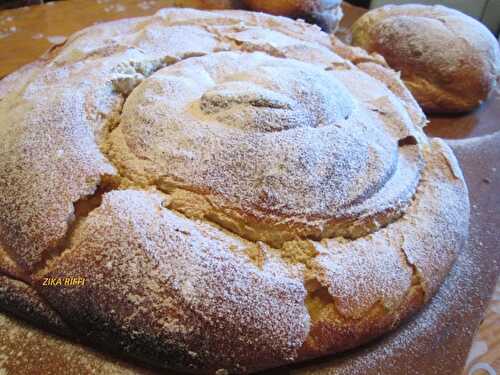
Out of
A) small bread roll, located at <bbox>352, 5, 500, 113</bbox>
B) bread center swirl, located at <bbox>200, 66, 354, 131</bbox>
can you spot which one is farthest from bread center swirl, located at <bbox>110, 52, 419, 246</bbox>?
small bread roll, located at <bbox>352, 5, 500, 113</bbox>

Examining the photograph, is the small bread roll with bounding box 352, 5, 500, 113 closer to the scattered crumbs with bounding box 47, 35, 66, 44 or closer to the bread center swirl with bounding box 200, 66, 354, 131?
the bread center swirl with bounding box 200, 66, 354, 131

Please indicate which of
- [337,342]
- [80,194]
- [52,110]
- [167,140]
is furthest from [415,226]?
[52,110]

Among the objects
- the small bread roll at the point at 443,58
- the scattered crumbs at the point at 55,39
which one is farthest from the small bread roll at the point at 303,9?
the scattered crumbs at the point at 55,39

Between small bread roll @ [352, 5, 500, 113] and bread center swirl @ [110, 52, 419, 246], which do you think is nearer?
bread center swirl @ [110, 52, 419, 246]

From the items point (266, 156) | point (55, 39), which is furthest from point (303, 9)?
point (266, 156)

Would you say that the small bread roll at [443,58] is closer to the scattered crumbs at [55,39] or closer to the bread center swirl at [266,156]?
the bread center swirl at [266,156]

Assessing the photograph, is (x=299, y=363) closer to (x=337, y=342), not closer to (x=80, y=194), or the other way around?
(x=337, y=342)

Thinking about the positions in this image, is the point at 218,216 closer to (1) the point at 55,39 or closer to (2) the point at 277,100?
(2) the point at 277,100
